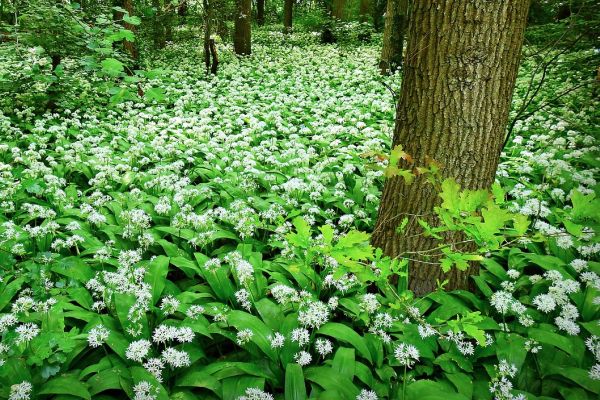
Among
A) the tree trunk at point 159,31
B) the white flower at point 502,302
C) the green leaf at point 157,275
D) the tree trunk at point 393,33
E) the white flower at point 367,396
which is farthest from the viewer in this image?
the tree trunk at point 159,31

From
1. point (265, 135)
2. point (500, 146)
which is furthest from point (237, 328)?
point (265, 135)

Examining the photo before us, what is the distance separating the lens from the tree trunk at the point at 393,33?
10070 millimetres

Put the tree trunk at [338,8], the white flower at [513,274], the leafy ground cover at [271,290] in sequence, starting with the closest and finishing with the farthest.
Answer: the leafy ground cover at [271,290]
the white flower at [513,274]
the tree trunk at [338,8]

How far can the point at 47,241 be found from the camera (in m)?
3.39

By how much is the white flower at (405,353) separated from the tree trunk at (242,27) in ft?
38.6

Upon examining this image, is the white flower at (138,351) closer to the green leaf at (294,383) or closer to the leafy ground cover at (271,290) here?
the leafy ground cover at (271,290)

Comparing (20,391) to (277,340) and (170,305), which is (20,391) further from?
(277,340)

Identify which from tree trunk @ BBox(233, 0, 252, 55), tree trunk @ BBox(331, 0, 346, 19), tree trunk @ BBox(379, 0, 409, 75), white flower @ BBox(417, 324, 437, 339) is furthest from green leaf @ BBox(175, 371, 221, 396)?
tree trunk @ BBox(331, 0, 346, 19)

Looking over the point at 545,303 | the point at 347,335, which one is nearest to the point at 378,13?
the point at 545,303

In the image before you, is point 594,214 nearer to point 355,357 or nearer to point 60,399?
point 355,357

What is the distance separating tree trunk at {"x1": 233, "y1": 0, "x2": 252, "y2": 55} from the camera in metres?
11.9

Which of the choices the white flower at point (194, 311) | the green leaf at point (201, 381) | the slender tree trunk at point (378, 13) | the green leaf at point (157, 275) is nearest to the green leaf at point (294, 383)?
the green leaf at point (201, 381)

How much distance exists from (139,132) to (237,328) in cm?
474

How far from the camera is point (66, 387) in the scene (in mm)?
2102
